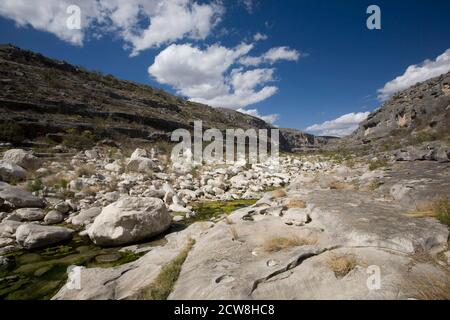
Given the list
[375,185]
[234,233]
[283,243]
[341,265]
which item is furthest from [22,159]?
[375,185]

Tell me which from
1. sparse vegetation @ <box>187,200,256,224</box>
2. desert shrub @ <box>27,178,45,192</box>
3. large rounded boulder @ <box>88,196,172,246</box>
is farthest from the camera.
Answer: desert shrub @ <box>27,178,45,192</box>

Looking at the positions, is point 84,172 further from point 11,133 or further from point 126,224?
point 11,133

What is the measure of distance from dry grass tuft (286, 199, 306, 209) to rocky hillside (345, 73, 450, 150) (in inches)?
736

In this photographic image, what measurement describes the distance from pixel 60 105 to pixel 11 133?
849 centimetres

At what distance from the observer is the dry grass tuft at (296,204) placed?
8.37m

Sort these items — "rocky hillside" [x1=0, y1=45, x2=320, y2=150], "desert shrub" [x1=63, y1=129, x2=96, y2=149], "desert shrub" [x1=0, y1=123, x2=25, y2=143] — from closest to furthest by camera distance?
1. "desert shrub" [x1=0, y1=123, x2=25, y2=143]
2. "desert shrub" [x1=63, y1=129, x2=96, y2=149]
3. "rocky hillside" [x1=0, y1=45, x2=320, y2=150]

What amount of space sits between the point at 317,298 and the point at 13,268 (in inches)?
257

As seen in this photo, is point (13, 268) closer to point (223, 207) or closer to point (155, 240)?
point (155, 240)

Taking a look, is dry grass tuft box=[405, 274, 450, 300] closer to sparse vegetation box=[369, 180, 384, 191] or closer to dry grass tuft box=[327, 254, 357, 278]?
dry grass tuft box=[327, 254, 357, 278]

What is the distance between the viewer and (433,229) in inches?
204

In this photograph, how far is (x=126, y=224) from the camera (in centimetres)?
740

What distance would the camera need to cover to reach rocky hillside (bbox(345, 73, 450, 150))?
1168 inches

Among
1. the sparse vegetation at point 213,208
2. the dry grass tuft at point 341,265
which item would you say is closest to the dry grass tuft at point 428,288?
the dry grass tuft at point 341,265

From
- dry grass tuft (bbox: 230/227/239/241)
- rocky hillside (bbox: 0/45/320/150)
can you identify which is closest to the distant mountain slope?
rocky hillside (bbox: 0/45/320/150)
